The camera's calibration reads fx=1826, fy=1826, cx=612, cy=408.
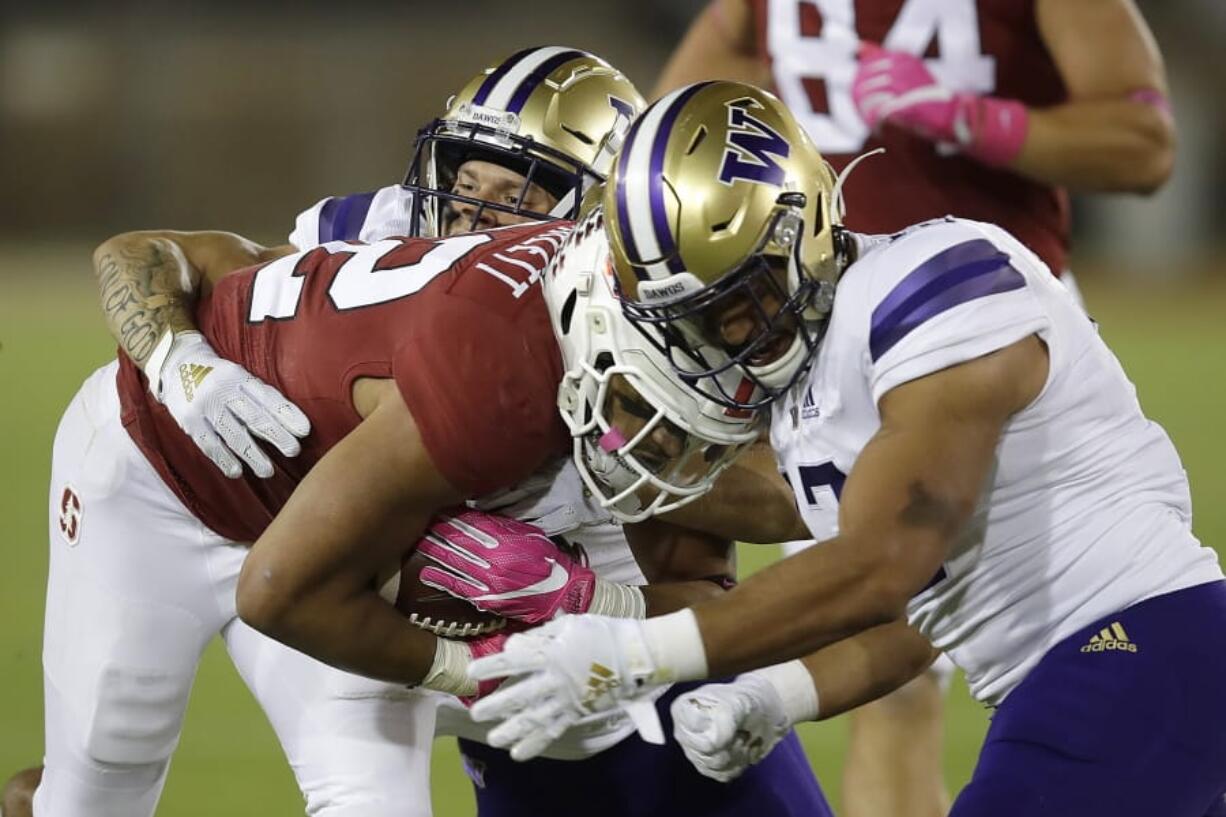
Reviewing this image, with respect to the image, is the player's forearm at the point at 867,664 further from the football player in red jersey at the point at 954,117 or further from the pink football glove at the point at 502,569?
the football player in red jersey at the point at 954,117

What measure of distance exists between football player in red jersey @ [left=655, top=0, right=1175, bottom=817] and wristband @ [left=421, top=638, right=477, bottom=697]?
4.28ft

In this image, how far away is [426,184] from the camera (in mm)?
3121

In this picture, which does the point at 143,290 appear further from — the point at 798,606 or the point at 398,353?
the point at 798,606

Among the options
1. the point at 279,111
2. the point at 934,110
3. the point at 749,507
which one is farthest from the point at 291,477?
the point at 279,111

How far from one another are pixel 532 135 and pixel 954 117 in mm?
1082

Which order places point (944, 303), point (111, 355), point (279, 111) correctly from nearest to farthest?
point (944, 303)
point (111, 355)
point (279, 111)

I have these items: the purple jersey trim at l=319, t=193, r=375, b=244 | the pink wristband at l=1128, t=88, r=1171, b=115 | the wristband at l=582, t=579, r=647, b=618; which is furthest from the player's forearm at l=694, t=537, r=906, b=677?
the pink wristband at l=1128, t=88, r=1171, b=115

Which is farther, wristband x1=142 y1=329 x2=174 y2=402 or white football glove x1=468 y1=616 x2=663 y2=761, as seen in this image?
wristband x1=142 y1=329 x2=174 y2=402

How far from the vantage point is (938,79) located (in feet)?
12.4

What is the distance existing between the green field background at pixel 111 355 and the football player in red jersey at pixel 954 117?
1.41 feet

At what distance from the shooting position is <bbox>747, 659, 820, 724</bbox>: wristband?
256 cm

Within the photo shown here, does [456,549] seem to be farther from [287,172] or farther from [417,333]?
[287,172]

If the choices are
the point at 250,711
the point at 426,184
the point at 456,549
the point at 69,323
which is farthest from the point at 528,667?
the point at 69,323

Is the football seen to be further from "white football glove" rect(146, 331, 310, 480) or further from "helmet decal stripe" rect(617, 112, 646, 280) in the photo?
"helmet decal stripe" rect(617, 112, 646, 280)
